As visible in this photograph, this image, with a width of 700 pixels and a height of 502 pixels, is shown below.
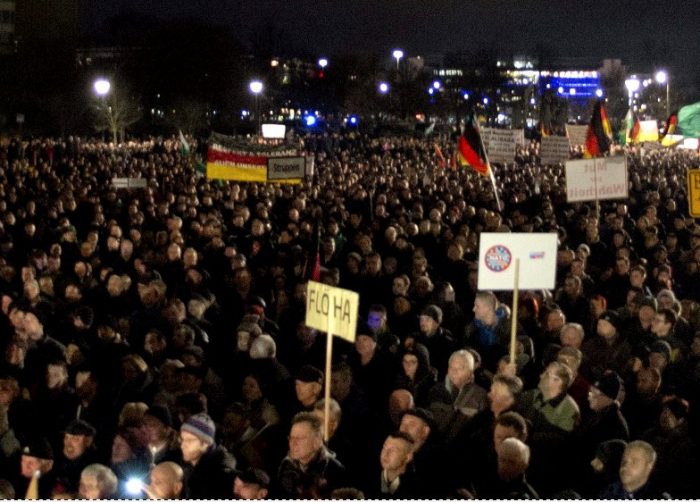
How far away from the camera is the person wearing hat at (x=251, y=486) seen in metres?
5.30

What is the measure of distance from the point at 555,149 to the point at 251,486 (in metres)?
17.5

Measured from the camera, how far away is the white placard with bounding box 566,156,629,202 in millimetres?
13859

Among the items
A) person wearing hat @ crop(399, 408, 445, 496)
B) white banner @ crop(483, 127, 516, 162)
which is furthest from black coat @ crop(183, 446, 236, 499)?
white banner @ crop(483, 127, 516, 162)

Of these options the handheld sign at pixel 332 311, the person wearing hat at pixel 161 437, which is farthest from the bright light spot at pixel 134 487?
the handheld sign at pixel 332 311

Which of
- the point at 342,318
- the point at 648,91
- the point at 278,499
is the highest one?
the point at 648,91

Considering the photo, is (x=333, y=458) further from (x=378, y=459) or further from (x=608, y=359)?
(x=608, y=359)

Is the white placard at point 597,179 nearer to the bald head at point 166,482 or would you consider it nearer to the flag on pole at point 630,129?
the bald head at point 166,482

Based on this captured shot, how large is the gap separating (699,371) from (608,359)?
33.5 inches

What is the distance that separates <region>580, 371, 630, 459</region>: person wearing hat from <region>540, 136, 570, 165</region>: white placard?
50.3ft

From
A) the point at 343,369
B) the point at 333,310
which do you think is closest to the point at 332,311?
the point at 333,310

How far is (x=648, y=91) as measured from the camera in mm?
90312

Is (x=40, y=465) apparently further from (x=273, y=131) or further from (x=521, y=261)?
(x=273, y=131)

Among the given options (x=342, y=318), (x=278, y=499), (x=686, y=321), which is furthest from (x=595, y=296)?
(x=278, y=499)

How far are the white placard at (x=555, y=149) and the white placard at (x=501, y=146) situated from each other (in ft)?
3.83
